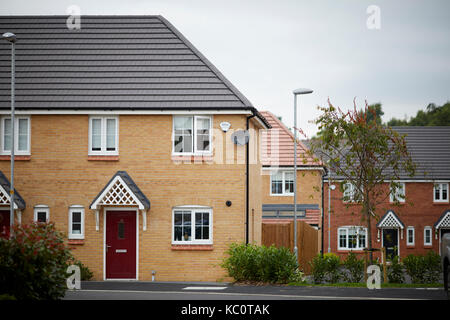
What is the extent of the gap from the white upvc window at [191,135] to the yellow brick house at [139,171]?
1.4 inches

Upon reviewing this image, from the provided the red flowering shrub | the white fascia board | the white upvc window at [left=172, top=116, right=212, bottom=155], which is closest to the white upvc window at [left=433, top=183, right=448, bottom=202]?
the white fascia board

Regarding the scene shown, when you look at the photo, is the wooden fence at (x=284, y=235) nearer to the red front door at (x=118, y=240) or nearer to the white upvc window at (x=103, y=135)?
the red front door at (x=118, y=240)

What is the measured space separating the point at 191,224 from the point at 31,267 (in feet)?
39.3

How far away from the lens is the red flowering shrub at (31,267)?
38.6 feet

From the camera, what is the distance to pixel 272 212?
3878cm

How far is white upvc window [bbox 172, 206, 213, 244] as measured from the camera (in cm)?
2348

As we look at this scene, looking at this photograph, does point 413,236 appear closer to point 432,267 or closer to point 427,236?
point 427,236

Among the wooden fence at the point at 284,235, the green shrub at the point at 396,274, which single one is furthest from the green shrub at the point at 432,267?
the wooden fence at the point at 284,235

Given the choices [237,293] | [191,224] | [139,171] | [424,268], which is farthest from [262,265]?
[139,171]

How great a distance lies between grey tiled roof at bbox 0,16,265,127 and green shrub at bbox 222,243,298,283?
17.7 feet

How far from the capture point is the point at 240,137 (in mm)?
23625

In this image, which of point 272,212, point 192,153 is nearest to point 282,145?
point 272,212

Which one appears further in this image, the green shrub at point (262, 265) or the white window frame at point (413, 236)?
the white window frame at point (413, 236)
